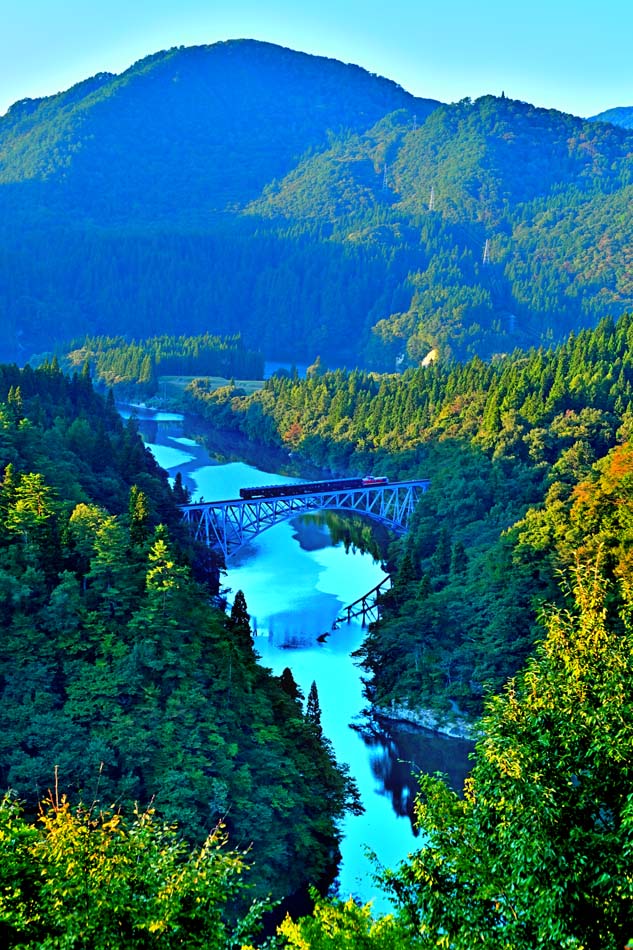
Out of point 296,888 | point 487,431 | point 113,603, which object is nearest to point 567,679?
point 296,888

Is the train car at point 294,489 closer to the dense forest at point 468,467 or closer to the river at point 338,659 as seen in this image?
the river at point 338,659

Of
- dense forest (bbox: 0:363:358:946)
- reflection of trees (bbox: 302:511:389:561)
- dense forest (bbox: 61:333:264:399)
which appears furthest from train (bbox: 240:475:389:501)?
dense forest (bbox: 61:333:264:399)

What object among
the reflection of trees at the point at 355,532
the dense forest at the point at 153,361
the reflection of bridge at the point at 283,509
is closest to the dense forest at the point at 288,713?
the reflection of bridge at the point at 283,509

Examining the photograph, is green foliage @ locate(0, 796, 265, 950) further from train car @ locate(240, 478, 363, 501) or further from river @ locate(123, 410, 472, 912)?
train car @ locate(240, 478, 363, 501)

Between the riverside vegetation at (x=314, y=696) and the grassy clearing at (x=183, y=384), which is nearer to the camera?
the riverside vegetation at (x=314, y=696)

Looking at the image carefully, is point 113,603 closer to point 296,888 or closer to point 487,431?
point 296,888

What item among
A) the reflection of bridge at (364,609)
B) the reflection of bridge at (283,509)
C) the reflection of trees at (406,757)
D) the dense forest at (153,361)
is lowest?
the reflection of trees at (406,757)

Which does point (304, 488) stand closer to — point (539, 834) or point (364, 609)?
point (364, 609)

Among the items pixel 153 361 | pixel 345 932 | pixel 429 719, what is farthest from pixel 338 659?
pixel 153 361
